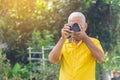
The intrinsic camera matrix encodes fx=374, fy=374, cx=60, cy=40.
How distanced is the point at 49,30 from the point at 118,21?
4.53 feet

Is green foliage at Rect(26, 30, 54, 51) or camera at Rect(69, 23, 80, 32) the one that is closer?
camera at Rect(69, 23, 80, 32)

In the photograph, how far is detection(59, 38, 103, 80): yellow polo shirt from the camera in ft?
8.77

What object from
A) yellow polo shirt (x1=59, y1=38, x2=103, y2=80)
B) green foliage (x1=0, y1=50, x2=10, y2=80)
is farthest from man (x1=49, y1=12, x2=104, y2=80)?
green foliage (x1=0, y1=50, x2=10, y2=80)

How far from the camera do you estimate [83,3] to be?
6484mm

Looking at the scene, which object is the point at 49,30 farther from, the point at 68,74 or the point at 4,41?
the point at 68,74

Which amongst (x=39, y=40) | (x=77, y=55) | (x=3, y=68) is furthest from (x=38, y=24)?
(x=77, y=55)

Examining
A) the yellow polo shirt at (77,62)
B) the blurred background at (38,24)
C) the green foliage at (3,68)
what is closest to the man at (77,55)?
the yellow polo shirt at (77,62)

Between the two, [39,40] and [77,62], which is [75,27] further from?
[39,40]

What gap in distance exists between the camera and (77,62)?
2688mm

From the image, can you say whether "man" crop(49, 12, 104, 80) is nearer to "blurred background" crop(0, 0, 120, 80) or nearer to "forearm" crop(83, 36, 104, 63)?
"forearm" crop(83, 36, 104, 63)

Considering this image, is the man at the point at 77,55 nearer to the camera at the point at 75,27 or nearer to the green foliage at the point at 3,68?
the camera at the point at 75,27

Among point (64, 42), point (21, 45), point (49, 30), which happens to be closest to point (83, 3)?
point (49, 30)

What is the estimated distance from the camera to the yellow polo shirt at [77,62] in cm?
267

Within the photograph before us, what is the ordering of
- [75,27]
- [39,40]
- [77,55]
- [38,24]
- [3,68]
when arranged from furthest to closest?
[38,24] → [39,40] → [3,68] → [77,55] → [75,27]
